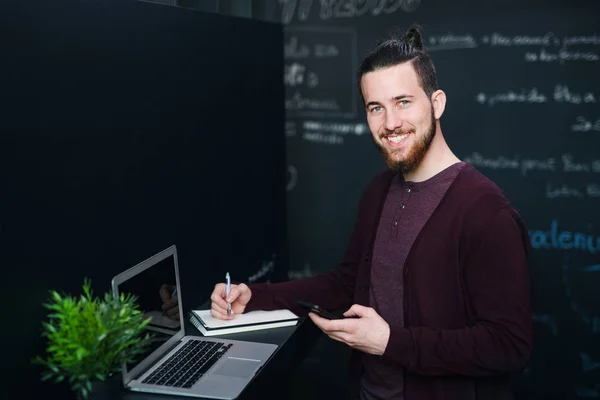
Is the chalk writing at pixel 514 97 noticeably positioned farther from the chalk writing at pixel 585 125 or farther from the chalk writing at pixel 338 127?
the chalk writing at pixel 338 127

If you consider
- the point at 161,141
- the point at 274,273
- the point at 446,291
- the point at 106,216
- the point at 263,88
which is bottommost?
the point at 274,273

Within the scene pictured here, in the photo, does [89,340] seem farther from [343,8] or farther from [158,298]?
[343,8]

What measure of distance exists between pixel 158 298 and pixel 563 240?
1.90 m

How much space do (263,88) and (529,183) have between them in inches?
48.3

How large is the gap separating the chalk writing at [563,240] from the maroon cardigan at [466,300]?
130 centimetres

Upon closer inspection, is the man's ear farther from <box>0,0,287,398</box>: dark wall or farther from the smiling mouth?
<box>0,0,287,398</box>: dark wall

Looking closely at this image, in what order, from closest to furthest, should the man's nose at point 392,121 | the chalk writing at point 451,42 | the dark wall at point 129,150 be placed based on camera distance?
the dark wall at point 129,150, the man's nose at point 392,121, the chalk writing at point 451,42

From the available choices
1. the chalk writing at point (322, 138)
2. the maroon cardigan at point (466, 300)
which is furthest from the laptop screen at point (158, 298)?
the chalk writing at point (322, 138)

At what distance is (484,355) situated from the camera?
4.98ft

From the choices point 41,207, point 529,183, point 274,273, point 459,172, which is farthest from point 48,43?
point 529,183

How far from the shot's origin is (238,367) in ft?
5.33

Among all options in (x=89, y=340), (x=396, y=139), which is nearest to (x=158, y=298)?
(x=89, y=340)

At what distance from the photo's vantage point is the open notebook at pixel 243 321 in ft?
6.08

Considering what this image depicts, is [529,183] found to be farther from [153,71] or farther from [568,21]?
[153,71]
